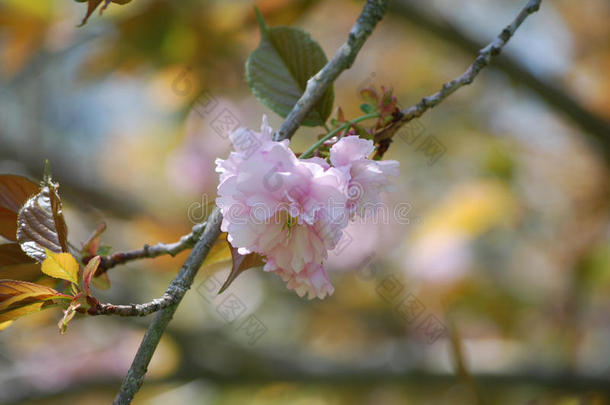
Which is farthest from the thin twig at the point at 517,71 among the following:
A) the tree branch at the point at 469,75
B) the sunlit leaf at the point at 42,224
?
the sunlit leaf at the point at 42,224

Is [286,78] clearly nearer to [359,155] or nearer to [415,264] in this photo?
[359,155]

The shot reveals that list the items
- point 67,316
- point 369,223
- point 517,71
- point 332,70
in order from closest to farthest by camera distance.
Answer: point 67,316
point 332,70
point 517,71
point 369,223

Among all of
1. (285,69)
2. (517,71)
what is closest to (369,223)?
(517,71)

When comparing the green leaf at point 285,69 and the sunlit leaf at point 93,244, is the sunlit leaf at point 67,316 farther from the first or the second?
the green leaf at point 285,69

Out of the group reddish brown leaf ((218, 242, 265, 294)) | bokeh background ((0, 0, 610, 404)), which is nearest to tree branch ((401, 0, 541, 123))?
reddish brown leaf ((218, 242, 265, 294))

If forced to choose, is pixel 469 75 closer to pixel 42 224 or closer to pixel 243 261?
pixel 243 261
